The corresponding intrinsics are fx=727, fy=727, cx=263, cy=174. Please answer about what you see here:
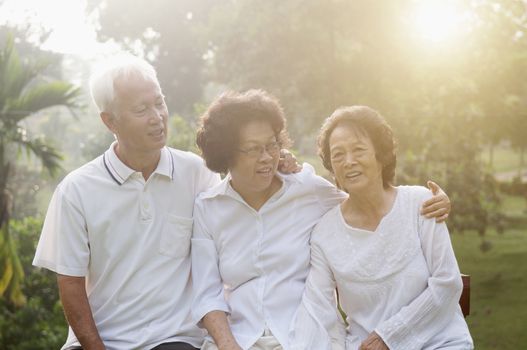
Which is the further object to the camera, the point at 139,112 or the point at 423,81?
the point at 423,81

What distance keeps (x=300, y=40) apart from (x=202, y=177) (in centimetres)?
538

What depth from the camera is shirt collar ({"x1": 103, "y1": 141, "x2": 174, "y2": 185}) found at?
2.98 meters

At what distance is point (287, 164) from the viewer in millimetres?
3031

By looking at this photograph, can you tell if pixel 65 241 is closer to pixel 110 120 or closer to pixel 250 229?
pixel 110 120

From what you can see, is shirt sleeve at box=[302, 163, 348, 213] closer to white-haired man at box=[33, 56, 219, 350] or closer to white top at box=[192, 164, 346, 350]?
white top at box=[192, 164, 346, 350]

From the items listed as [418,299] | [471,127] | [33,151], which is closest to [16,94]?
[33,151]

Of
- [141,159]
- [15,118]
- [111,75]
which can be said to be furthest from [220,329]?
[15,118]

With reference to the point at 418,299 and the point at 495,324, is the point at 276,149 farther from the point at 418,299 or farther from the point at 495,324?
the point at 495,324

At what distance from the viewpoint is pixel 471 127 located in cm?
663

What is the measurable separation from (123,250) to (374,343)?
1060 mm

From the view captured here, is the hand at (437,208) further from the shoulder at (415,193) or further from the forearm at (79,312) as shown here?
the forearm at (79,312)

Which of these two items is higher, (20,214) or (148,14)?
(148,14)

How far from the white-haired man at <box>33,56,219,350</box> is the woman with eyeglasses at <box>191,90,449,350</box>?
12 cm

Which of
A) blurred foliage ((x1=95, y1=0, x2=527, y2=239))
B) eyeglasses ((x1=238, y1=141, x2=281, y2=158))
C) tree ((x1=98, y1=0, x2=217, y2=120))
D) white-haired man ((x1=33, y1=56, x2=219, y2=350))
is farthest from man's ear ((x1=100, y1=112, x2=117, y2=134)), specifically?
tree ((x1=98, y1=0, x2=217, y2=120))
